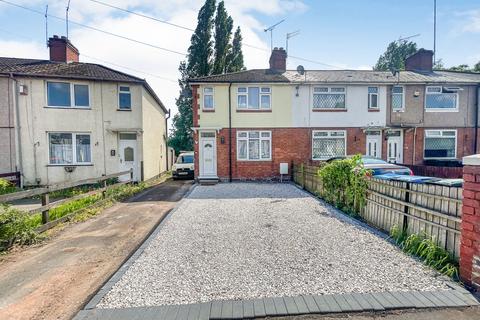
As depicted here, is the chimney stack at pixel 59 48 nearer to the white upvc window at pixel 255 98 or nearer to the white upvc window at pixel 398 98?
the white upvc window at pixel 255 98

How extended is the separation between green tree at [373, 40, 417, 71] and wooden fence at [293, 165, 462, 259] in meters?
43.4

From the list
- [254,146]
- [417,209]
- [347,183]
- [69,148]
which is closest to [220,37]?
[254,146]

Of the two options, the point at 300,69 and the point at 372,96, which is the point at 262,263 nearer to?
the point at 372,96

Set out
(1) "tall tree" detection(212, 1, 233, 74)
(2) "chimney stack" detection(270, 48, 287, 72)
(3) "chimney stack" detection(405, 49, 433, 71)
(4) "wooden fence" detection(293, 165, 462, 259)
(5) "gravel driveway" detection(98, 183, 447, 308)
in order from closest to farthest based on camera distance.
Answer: (5) "gravel driveway" detection(98, 183, 447, 308)
(4) "wooden fence" detection(293, 165, 462, 259)
(2) "chimney stack" detection(270, 48, 287, 72)
(3) "chimney stack" detection(405, 49, 433, 71)
(1) "tall tree" detection(212, 1, 233, 74)

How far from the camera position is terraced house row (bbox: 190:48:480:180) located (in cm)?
1414

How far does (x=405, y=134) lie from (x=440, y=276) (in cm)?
1354

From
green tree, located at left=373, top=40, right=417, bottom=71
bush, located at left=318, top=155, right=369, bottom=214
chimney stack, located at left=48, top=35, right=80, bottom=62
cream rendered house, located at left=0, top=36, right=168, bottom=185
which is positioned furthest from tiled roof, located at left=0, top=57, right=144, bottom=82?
green tree, located at left=373, top=40, right=417, bottom=71

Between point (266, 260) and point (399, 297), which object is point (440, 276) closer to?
point (399, 297)

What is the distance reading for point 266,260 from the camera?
13.5 feet

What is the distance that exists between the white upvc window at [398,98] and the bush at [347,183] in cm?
965

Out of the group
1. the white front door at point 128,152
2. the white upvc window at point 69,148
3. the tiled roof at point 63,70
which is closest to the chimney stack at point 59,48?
the tiled roof at point 63,70

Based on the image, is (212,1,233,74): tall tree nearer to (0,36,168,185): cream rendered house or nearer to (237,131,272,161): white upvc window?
(0,36,168,185): cream rendered house

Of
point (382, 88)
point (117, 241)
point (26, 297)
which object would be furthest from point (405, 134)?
point (26, 297)

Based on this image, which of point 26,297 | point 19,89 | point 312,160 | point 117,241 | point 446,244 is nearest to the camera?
point 26,297
